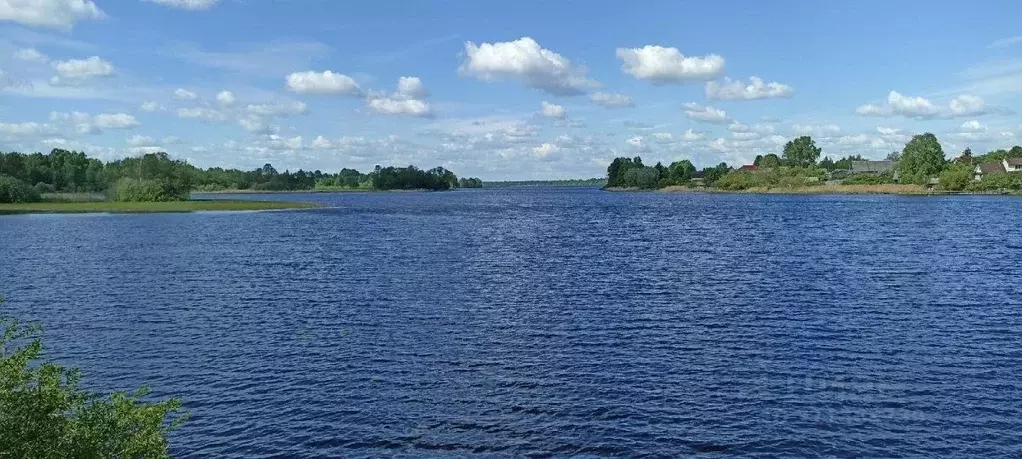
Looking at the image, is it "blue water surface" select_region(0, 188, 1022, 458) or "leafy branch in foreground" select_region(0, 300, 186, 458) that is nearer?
"leafy branch in foreground" select_region(0, 300, 186, 458)

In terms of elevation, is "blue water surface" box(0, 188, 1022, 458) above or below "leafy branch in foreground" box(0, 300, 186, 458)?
below

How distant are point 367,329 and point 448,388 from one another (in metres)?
12.9

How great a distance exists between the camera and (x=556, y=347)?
3997 centimetres

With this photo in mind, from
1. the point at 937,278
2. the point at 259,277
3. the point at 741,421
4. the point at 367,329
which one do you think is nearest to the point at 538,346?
the point at 367,329

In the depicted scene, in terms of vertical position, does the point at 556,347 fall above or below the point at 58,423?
below

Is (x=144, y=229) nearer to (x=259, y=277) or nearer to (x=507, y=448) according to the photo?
(x=259, y=277)

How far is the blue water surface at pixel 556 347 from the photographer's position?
1084 inches

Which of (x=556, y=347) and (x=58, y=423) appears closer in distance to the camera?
(x=58, y=423)

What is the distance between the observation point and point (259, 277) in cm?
6712

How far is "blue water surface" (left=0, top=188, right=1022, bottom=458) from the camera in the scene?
90.3 ft

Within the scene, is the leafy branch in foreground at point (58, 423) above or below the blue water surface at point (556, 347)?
above

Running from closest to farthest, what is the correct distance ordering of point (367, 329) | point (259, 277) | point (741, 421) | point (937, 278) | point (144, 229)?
1. point (741, 421)
2. point (367, 329)
3. point (937, 278)
4. point (259, 277)
5. point (144, 229)

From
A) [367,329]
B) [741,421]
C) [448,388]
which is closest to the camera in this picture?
[741,421]

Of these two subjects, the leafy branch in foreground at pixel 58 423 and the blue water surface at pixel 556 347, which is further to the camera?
the blue water surface at pixel 556 347
